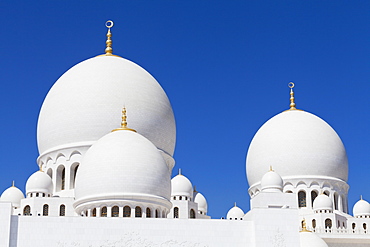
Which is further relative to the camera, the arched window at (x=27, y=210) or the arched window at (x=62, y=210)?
the arched window at (x=27, y=210)

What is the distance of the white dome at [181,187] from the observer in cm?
3481

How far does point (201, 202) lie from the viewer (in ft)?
128

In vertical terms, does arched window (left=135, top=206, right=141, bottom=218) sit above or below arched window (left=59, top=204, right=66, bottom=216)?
below

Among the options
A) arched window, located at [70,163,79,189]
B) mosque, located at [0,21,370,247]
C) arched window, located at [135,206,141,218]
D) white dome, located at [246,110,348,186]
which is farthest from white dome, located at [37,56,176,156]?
white dome, located at [246,110,348,186]

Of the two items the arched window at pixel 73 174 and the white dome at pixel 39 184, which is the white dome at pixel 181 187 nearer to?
the arched window at pixel 73 174

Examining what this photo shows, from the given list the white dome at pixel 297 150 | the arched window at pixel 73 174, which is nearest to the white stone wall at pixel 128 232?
the arched window at pixel 73 174

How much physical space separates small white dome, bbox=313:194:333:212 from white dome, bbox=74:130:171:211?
36.0 feet

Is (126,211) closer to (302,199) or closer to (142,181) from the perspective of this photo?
(142,181)

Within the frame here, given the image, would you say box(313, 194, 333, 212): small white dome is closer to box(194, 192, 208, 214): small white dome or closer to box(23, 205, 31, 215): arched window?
box(194, 192, 208, 214): small white dome

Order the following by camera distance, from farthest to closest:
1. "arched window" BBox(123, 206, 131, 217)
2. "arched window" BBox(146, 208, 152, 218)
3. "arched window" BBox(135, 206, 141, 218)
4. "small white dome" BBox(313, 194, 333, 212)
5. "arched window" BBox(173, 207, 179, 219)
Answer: "small white dome" BBox(313, 194, 333, 212) < "arched window" BBox(173, 207, 179, 219) < "arched window" BBox(146, 208, 152, 218) < "arched window" BBox(135, 206, 141, 218) < "arched window" BBox(123, 206, 131, 217)

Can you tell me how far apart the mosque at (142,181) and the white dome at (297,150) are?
Answer: 0.06 m

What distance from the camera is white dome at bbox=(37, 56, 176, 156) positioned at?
108 feet

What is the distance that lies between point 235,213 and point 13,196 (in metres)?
13.8

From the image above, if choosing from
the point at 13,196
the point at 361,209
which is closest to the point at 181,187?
the point at 13,196
